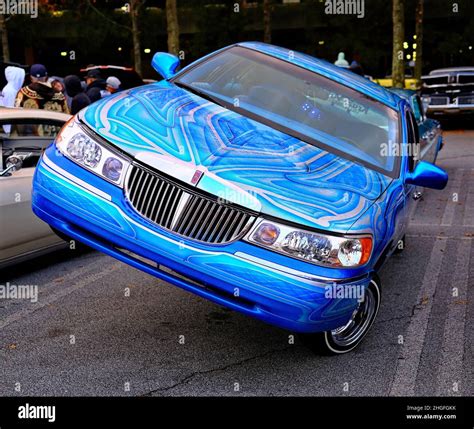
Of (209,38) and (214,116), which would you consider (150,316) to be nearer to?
(214,116)

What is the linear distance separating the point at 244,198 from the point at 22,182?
262 cm

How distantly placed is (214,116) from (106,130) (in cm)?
74

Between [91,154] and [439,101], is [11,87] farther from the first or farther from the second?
[439,101]

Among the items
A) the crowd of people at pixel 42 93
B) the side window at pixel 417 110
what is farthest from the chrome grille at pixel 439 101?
the crowd of people at pixel 42 93

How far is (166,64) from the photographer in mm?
6074

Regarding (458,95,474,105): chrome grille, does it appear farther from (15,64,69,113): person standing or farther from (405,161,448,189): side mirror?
(405,161,448,189): side mirror

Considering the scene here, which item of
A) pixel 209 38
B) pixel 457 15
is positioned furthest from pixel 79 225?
pixel 457 15

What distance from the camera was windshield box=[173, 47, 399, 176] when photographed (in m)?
5.11

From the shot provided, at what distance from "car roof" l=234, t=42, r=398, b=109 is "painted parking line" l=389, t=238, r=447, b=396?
1.55m

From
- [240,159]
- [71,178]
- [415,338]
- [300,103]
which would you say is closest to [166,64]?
[300,103]

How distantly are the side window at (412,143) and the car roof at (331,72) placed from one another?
20 cm

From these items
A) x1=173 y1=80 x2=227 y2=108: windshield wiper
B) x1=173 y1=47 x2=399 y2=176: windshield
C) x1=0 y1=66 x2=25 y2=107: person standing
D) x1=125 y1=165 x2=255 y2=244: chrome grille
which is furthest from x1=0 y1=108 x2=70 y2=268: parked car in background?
x1=0 y1=66 x2=25 y2=107: person standing

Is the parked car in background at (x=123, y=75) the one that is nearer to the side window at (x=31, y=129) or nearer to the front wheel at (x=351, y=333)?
the side window at (x=31, y=129)
